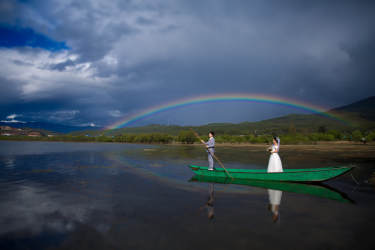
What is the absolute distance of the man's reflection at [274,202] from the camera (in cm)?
896

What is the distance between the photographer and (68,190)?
13469mm

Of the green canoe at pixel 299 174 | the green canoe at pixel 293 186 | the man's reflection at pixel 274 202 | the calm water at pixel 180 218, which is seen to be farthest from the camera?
the green canoe at pixel 299 174

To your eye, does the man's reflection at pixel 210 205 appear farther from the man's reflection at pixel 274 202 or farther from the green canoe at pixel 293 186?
the green canoe at pixel 293 186

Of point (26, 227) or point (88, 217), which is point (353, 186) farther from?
point (26, 227)

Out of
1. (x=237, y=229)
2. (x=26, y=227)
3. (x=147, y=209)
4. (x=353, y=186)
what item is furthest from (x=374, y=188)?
(x=26, y=227)

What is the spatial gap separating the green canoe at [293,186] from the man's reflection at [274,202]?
Result: 91cm

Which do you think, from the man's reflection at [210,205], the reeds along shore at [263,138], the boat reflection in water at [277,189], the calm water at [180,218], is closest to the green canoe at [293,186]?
the boat reflection in water at [277,189]

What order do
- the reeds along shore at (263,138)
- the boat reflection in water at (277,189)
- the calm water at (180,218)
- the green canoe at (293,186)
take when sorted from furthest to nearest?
the reeds along shore at (263,138), the green canoe at (293,186), the boat reflection in water at (277,189), the calm water at (180,218)

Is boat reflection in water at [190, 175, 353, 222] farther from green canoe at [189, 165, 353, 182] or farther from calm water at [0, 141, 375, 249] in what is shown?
green canoe at [189, 165, 353, 182]

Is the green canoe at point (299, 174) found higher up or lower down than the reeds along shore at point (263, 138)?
lower down

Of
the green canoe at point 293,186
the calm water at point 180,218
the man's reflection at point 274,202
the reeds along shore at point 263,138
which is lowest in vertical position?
the calm water at point 180,218

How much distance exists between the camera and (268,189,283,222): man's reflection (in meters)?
8.96

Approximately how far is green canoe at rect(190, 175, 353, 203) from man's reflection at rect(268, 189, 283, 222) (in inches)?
35.9

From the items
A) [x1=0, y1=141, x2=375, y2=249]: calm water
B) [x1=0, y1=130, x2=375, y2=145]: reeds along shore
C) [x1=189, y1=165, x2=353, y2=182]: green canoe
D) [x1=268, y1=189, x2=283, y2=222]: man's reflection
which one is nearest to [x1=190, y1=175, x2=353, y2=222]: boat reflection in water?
[x1=268, y1=189, x2=283, y2=222]: man's reflection
